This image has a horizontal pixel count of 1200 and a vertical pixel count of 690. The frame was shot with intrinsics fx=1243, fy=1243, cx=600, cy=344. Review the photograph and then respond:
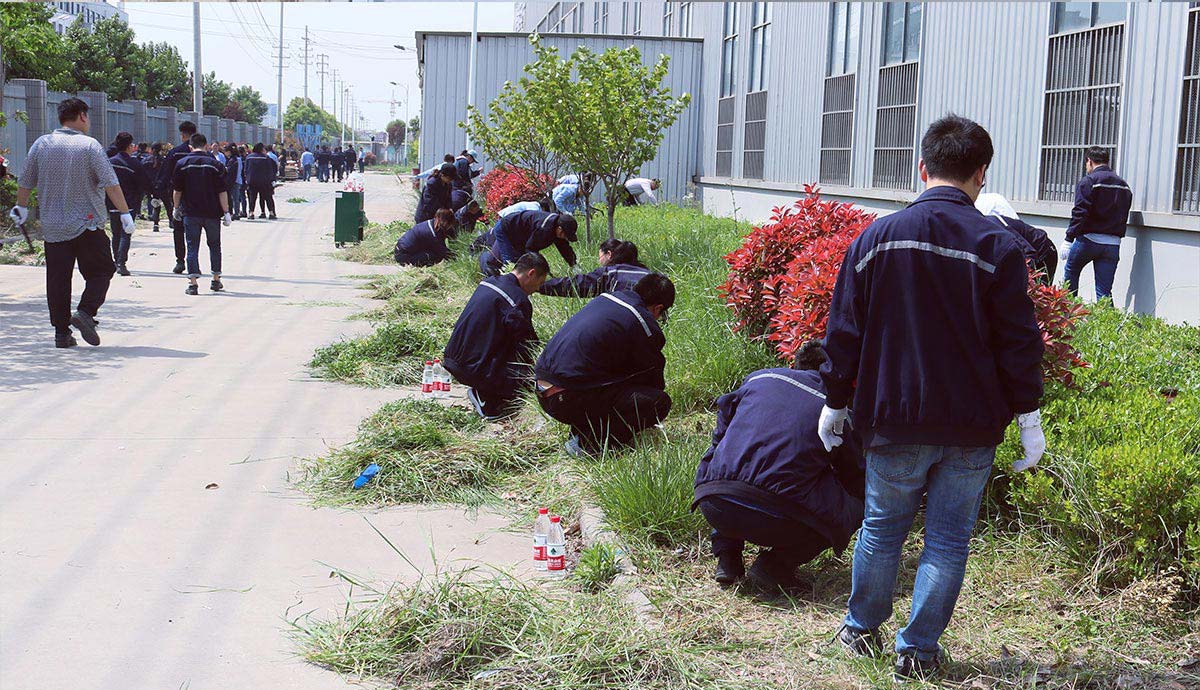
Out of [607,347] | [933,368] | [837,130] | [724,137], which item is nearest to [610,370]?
[607,347]

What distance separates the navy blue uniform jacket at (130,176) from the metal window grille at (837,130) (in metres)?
11.1

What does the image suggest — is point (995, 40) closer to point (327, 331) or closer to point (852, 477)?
point (327, 331)

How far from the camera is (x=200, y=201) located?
15.3 m

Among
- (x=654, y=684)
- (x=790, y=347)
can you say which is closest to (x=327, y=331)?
(x=790, y=347)

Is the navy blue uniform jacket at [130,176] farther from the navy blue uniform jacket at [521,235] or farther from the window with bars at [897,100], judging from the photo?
the window with bars at [897,100]

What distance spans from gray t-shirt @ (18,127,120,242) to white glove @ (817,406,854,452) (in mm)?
8210

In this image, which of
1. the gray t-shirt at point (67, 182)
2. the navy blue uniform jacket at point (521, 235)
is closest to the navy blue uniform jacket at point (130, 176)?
the gray t-shirt at point (67, 182)

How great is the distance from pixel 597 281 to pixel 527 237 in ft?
14.0

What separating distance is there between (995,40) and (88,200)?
34.5 feet

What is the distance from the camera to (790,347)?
21.1 ft

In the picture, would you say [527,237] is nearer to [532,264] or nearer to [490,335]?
[532,264]

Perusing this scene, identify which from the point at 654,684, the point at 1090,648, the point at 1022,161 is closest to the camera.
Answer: the point at 654,684

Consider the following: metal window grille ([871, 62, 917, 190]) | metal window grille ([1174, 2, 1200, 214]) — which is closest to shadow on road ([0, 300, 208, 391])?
metal window grille ([1174, 2, 1200, 214])

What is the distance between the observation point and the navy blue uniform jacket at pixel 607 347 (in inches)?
274
